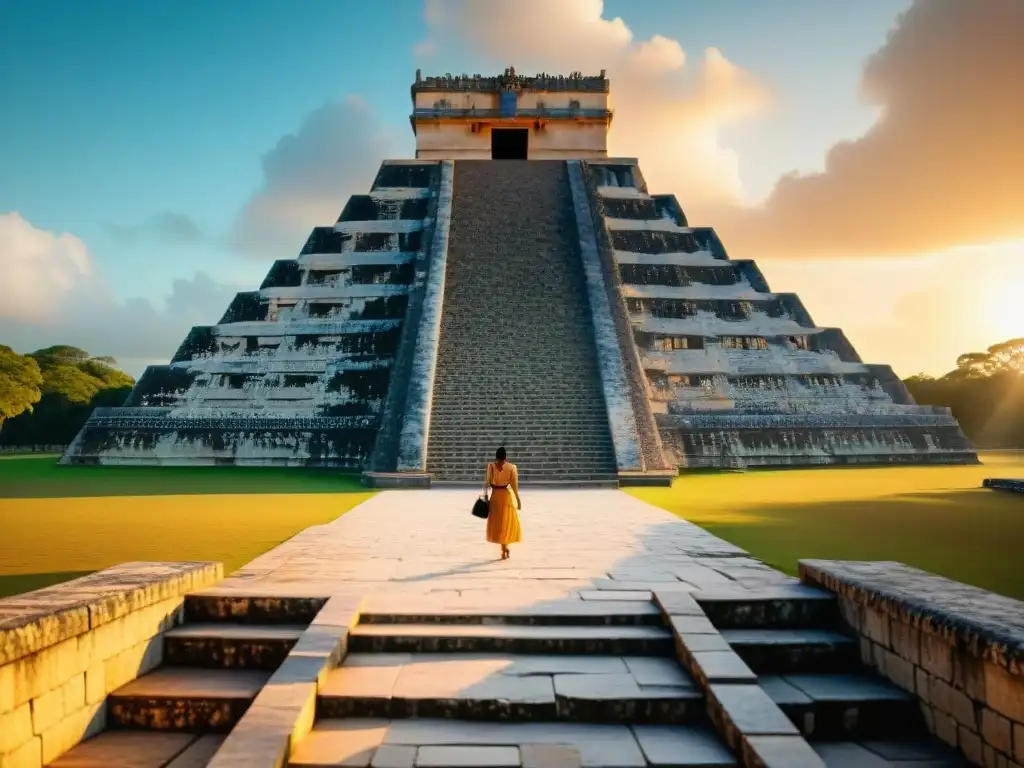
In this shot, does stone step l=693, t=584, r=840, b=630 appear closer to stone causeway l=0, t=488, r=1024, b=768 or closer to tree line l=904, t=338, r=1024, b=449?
stone causeway l=0, t=488, r=1024, b=768

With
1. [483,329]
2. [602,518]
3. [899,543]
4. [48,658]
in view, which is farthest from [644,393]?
[48,658]

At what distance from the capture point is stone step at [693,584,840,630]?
497cm

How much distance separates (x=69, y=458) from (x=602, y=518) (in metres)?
14.2

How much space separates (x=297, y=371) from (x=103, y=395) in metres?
22.9

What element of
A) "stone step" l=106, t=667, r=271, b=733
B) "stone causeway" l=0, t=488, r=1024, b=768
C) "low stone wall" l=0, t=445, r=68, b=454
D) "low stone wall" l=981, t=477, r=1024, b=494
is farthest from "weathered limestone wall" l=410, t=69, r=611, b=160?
"stone step" l=106, t=667, r=271, b=733

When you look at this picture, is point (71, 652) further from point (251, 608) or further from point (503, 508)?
point (503, 508)

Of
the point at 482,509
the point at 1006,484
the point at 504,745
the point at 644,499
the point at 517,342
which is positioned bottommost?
the point at 504,745

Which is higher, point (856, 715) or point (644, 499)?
point (644, 499)

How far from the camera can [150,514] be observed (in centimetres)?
964

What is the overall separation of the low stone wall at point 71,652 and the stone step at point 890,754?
3798mm

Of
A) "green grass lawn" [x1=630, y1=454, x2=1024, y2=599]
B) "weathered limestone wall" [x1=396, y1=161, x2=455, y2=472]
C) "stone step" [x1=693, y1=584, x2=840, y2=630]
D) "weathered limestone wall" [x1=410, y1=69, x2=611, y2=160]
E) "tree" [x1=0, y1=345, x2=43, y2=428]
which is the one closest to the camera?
"stone step" [x1=693, y1=584, x2=840, y2=630]

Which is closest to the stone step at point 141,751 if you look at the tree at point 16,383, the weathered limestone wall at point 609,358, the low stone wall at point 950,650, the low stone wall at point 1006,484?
the low stone wall at point 950,650

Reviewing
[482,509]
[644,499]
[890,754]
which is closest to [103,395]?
[644,499]

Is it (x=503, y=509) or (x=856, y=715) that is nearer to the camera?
(x=856, y=715)
